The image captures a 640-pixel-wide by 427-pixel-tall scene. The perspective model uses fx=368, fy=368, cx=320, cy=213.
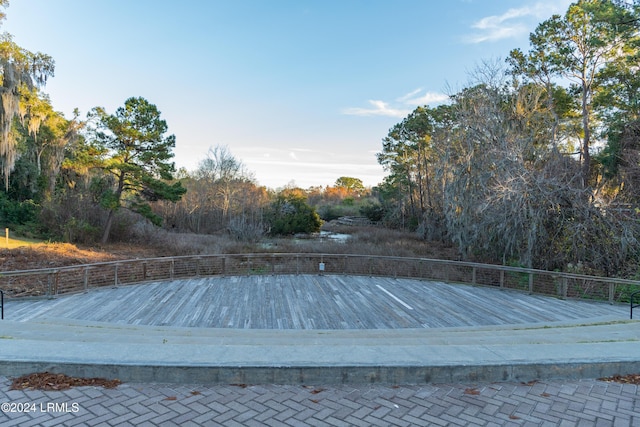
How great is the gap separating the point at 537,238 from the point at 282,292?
31.8 ft

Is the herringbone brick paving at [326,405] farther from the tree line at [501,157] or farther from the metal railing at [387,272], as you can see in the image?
the tree line at [501,157]

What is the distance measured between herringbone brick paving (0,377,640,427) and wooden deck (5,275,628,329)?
14.4 feet

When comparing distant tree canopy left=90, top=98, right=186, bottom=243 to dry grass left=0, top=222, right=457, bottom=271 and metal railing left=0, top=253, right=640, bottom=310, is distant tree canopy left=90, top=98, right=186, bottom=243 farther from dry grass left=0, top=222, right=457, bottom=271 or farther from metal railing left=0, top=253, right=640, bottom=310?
metal railing left=0, top=253, right=640, bottom=310

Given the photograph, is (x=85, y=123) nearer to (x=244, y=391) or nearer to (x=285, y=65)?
(x=285, y=65)

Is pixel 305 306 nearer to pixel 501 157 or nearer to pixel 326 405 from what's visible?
pixel 326 405

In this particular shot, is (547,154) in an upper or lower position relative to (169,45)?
lower

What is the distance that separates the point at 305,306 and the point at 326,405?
6235 millimetres

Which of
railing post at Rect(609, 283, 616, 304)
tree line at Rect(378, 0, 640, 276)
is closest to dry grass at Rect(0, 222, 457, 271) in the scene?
tree line at Rect(378, 0, 640, 276)

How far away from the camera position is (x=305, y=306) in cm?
934

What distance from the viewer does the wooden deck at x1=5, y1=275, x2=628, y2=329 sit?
26.4 ft

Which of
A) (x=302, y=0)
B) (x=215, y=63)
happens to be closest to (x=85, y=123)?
(x=215, y=63)

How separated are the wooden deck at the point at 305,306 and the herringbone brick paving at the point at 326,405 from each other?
440 cm

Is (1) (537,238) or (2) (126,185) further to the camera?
(2) (126,185)

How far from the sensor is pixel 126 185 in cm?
2369
